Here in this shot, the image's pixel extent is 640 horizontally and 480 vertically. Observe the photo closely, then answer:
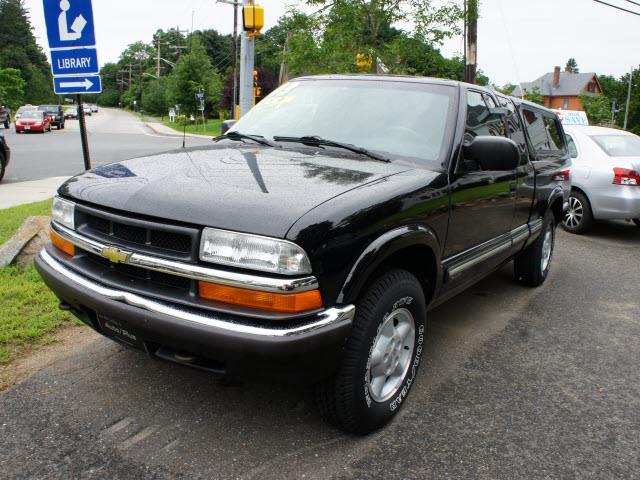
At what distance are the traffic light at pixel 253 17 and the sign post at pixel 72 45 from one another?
5698 mm

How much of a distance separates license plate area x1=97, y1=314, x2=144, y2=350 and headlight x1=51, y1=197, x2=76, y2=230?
559 mm

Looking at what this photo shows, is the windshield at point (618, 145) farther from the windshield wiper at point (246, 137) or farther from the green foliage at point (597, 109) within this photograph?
the green foliage at point (597, 109)

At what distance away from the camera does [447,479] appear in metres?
2.48

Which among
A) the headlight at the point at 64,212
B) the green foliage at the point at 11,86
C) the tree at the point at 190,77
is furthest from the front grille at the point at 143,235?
the green foliage at the point at 11,86

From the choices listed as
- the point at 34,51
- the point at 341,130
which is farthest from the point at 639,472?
the point at 34,51

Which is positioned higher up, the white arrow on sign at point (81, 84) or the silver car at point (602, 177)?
the white arrow on sign at point (81, 84)

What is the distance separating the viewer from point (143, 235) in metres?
2.45

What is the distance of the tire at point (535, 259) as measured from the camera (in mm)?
5348

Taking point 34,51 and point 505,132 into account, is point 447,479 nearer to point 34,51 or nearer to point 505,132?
point 505,132

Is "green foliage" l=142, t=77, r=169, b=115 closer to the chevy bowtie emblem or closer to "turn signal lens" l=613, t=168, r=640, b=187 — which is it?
"turn signal lens" l=613, t=168, r=640, b=187

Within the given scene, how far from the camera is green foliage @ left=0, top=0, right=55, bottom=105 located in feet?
272

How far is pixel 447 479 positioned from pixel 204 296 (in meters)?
1.37

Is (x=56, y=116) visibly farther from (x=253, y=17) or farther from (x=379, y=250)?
(x=379, y=250)

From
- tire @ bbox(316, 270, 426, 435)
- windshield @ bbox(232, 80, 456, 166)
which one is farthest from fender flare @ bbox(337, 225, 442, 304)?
windshield @ bbox(232, 80, 456, 166)
